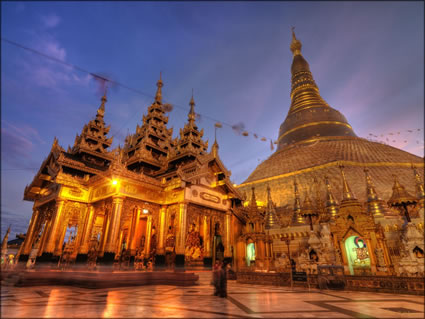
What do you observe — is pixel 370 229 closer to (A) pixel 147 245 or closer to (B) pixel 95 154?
(A) pixel 147 245

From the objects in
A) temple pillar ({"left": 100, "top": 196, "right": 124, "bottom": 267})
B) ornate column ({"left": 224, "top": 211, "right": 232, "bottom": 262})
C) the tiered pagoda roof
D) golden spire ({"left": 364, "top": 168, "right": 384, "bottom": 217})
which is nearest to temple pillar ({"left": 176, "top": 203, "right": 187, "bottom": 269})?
temple pillar ({"left": 100, "top": 196, "right": 124, "bottom": 267})

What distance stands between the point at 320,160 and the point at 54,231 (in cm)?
2777

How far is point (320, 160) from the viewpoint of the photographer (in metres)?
28.2

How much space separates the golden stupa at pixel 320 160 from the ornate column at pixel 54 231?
64.9 ft

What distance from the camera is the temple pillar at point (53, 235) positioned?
13734mm

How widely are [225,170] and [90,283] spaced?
10656 millimetres

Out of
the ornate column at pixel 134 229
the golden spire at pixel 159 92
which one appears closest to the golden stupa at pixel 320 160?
the ornate column at pixel 134 229

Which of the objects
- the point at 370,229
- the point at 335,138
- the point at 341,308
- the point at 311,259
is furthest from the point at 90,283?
the point at 335,138

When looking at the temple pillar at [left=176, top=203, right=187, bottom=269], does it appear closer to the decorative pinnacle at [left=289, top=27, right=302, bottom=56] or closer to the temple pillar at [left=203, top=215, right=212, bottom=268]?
the temple pillar at [left=203, top=215, right=212, bottom=268]

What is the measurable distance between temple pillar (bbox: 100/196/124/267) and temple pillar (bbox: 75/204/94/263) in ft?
11.1

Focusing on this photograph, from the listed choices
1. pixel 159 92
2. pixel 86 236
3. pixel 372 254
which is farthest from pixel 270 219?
pixel 159 92

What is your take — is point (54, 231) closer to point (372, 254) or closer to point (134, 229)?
point (134, 229)

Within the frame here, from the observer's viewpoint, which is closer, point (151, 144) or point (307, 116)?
point (151, 144)

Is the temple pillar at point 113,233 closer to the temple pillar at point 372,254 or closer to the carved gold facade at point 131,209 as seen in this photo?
the carved gold facade at point 131,209
